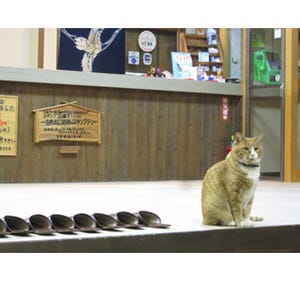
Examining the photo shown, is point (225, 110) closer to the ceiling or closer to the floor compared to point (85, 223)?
closer to the ceiling

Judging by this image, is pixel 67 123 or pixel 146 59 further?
pixel 146 59

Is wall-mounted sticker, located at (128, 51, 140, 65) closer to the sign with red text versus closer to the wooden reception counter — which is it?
the wooden reception counter

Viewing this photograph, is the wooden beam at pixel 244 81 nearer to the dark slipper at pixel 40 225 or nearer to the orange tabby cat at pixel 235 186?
the orange tabby cat at pixel 235 186

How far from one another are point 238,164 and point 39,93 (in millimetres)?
4276

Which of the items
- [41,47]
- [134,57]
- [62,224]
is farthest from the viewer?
[134,57]

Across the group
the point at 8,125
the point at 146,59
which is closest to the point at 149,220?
the point at 8,125

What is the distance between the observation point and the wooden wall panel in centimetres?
670

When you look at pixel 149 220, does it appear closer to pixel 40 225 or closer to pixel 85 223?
pixel 85 223

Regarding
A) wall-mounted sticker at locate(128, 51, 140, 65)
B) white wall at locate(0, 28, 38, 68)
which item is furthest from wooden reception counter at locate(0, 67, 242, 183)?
white wall at locate(0, 28, 38, 68)

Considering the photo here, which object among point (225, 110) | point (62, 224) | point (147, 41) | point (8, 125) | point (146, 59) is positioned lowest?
point (62, 224)

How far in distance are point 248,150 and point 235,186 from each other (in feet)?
0.61

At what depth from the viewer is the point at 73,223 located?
2.73 meters

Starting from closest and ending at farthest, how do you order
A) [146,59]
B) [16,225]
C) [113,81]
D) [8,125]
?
1. [16,225]
2. [8,125]
3. [113,81]
4. [146,59]
